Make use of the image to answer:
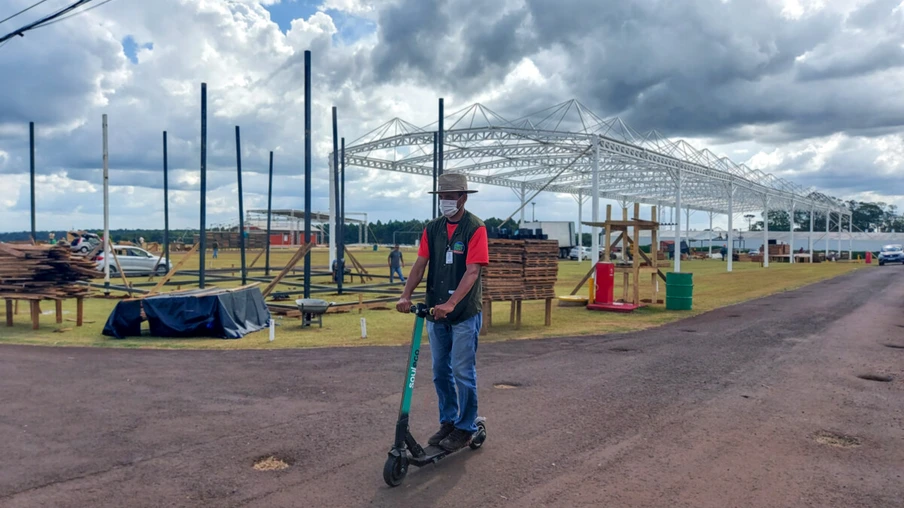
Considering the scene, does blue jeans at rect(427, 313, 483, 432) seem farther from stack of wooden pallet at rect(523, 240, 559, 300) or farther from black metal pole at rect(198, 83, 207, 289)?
black metal pole at rect(198, 83, 207, 289)

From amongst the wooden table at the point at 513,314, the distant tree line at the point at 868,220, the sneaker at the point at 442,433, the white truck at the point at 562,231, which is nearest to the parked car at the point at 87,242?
the wooden table at the point at 513,314

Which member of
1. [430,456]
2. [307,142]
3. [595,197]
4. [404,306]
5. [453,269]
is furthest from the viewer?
[595,197]

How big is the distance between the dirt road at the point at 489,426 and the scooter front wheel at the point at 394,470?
8cm

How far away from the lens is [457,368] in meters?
4.83

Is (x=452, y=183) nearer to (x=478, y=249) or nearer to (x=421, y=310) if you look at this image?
(x=478, y=249)

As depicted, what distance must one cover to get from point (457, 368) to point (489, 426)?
1139 millimetres

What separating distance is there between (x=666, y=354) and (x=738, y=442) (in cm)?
428

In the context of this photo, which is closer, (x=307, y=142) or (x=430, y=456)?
(x=430, y=456)

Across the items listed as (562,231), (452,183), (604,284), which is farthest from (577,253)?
(452,183)

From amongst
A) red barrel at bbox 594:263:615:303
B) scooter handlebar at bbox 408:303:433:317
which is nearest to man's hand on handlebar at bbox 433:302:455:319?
scooter handlebar at bbox 408:303:433:317

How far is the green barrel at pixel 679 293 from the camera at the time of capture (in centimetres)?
1625

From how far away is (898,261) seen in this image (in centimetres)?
4900

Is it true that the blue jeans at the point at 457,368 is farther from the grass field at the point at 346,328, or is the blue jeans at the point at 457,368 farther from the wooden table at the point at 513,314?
the wooden table at the point at 513,314

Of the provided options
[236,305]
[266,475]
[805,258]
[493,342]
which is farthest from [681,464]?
[805,258]
